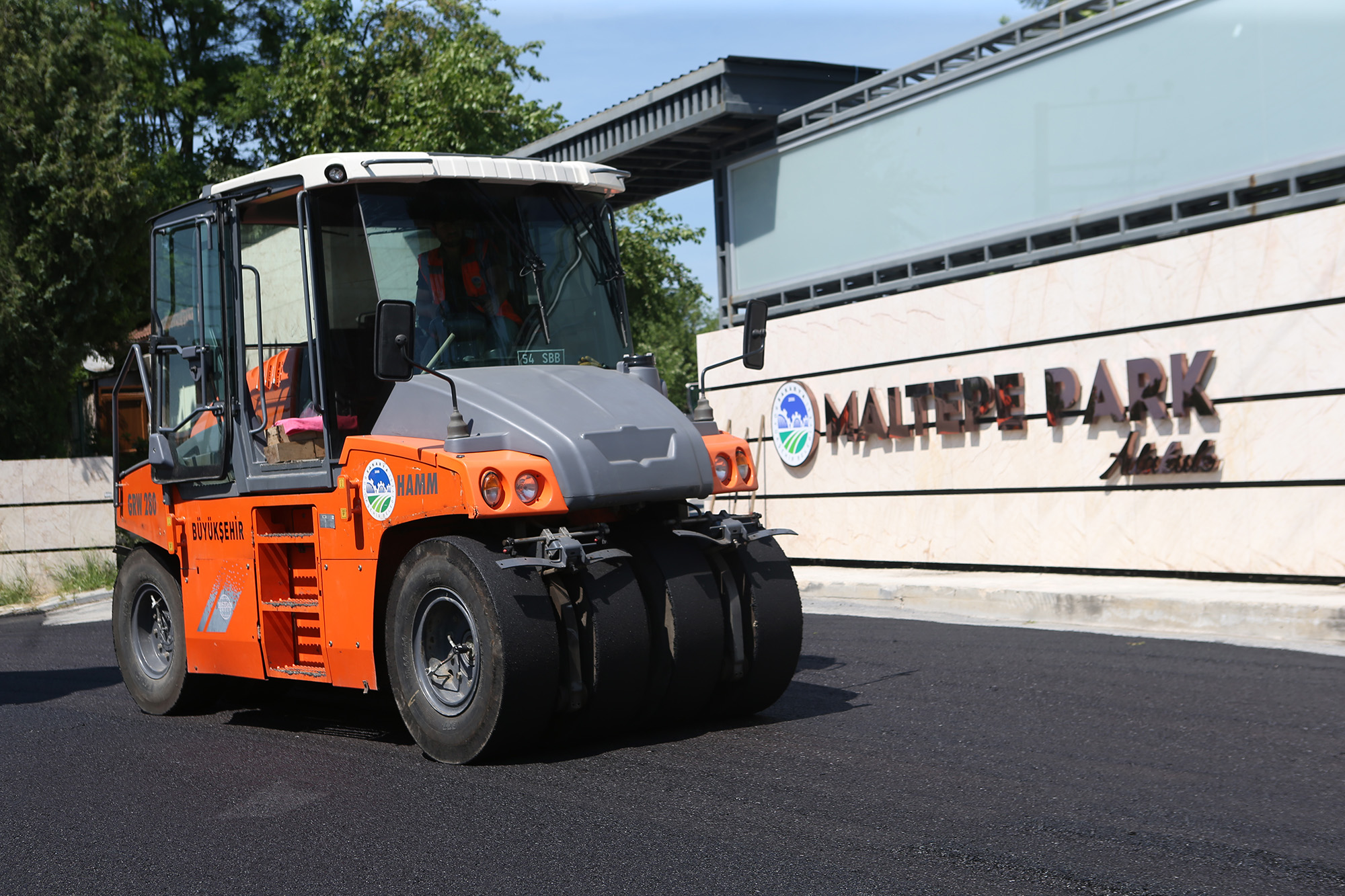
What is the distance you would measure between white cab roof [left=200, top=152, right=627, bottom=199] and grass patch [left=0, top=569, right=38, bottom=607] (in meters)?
12.4

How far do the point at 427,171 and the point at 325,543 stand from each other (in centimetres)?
198

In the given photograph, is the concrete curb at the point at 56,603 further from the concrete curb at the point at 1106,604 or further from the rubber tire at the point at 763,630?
the rubber tire at the point at 763,630

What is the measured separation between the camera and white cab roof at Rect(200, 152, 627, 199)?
7113 millimetres

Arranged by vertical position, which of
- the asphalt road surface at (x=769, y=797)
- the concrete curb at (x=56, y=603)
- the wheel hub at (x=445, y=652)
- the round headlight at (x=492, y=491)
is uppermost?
the round headlight at (x=492, y=491)

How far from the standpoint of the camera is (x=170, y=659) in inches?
339

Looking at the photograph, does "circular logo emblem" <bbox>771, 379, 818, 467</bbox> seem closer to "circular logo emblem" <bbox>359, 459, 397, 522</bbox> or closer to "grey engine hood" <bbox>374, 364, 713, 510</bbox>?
"grey engine hood" <bbox>374, 364, 713, 510</bbox>

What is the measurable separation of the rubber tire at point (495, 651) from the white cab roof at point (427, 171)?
6.46ft

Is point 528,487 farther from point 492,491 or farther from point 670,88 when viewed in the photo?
point 670,88

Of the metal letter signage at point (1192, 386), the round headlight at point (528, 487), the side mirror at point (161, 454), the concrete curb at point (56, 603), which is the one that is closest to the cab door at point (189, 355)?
the side mirror at point (161, 454)

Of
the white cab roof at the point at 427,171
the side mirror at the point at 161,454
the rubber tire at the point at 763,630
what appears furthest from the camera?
the side mirror at the point at 161,454

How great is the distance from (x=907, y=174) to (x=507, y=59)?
52.0ft

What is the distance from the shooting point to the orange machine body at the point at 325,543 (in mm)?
6336

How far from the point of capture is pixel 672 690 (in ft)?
21.9

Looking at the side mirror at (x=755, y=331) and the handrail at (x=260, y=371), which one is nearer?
the side mirror at (x=755, y=331)
